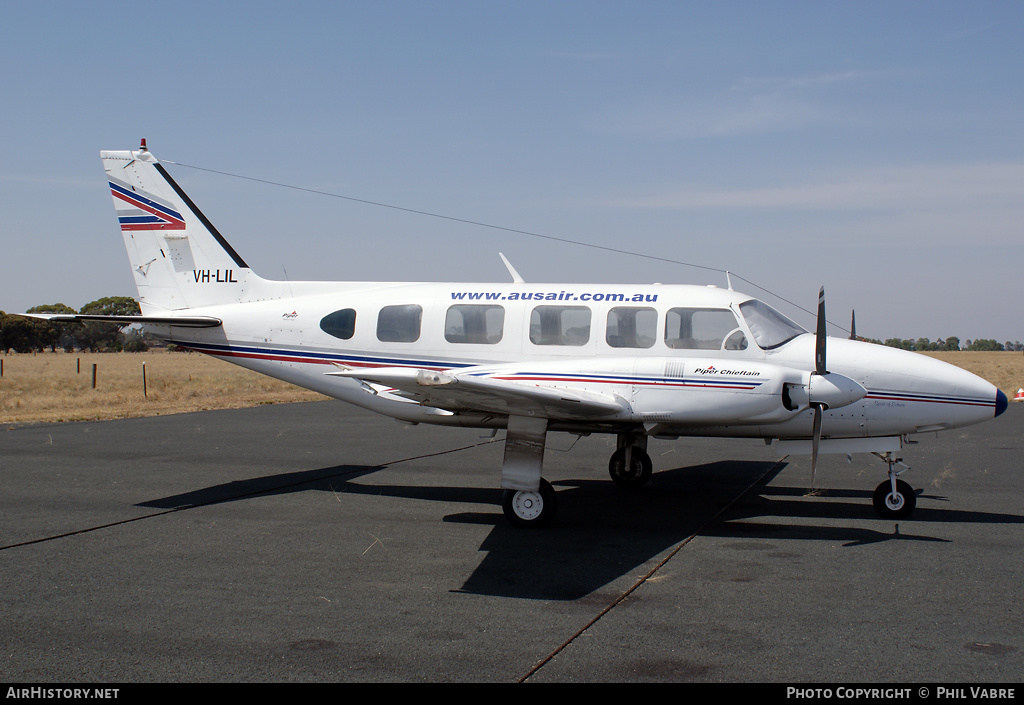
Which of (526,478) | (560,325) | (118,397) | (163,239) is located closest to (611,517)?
(526,478)

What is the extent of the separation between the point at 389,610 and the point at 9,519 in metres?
5.67

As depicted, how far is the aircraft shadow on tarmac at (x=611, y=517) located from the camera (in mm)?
6848

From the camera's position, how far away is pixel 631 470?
10992 millimetres

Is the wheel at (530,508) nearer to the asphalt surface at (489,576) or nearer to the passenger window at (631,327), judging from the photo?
the asphalt surface at (489,576)

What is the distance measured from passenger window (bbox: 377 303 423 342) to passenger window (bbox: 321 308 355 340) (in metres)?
0.45

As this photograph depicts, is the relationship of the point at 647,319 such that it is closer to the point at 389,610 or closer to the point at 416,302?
the point at 416,302

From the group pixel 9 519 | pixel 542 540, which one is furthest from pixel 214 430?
pixel 542 540

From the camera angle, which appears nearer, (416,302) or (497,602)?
(497,602)

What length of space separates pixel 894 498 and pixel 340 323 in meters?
7.51

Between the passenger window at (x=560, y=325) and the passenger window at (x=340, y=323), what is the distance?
2648 mm

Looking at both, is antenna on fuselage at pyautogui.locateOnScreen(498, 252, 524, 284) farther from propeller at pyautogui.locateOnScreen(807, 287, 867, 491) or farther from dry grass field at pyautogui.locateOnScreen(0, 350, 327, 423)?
dry grass field at pyautogui.locateOnScreen(0, 350, 327, 423)

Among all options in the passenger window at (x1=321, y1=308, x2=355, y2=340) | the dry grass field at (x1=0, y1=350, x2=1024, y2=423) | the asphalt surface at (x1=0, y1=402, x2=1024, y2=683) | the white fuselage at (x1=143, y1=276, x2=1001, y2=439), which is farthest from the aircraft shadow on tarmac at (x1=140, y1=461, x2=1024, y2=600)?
the dry grass field at (x1=0, y1=350, x2=1024, y2=423)

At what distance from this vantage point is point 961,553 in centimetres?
735

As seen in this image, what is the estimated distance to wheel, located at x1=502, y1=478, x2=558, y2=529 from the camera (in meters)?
8.48
